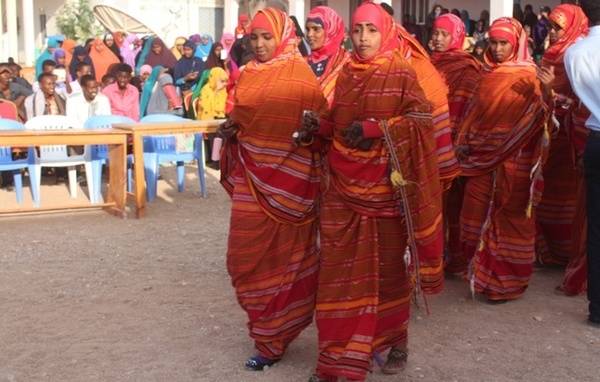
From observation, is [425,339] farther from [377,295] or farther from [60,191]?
[60,191]

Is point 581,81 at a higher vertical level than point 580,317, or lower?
higher

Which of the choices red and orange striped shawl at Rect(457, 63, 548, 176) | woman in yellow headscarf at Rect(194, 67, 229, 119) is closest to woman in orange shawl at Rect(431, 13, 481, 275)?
red and orange striped shawl at Rect(457, 63, 548, 176)

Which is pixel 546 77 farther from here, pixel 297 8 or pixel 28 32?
pixel 28 32

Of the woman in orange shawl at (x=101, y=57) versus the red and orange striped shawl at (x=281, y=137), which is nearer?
the red and orange striped shawl at (x=281, y=137)

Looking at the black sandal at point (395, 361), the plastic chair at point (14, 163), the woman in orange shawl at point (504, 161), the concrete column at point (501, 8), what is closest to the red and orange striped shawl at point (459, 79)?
the woman in orange shawl at point (504, 161)

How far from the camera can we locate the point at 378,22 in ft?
12.9

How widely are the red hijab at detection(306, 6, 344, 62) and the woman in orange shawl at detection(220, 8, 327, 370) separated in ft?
1.81

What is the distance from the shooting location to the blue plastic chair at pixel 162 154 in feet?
30.1

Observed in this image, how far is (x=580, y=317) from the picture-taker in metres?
5.28

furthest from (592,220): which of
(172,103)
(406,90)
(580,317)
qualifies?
(172,103)

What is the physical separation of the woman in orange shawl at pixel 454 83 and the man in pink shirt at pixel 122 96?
201 inches

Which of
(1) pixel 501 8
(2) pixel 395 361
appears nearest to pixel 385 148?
(2) pixel 395 361

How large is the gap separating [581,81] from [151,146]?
544 centimetres

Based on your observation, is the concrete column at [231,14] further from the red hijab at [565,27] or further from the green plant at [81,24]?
the red hijab at [565,27]
